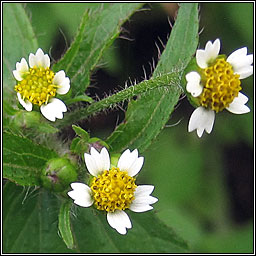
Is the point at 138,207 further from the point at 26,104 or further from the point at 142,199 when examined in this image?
the point at 26,104

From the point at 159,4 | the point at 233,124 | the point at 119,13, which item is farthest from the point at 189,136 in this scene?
the point at 119,13

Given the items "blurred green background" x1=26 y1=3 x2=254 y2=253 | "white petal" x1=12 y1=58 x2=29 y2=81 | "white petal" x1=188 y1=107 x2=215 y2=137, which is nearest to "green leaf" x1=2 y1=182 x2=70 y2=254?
"white petal" x1=12 y1=58 x2=29 y2=81

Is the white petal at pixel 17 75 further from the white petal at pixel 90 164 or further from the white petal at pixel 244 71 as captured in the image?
the white petal at pixel 244 71

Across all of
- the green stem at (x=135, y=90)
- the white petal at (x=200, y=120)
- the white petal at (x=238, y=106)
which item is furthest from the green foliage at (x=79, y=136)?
the white petal at (x=238, y=106)

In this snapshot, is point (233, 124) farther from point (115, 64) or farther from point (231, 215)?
point (115, 64)

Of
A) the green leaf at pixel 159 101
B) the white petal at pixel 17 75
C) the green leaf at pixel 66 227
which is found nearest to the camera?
the green leaf at pixel 66 227
